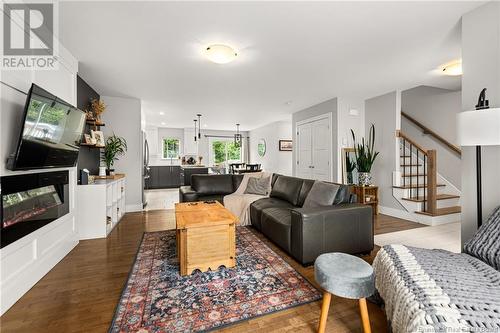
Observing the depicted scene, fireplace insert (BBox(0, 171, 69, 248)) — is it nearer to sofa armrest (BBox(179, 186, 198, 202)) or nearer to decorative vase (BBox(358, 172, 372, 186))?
sofa armrest (BBox(179, 186, 198, 202))

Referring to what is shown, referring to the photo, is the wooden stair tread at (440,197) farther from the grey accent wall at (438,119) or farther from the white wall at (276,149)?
the white wall at (276,149)

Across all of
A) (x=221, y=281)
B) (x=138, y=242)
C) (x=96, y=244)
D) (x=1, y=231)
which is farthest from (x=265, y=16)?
(x=96, y=244)

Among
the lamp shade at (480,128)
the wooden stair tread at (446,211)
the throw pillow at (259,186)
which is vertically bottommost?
the wooden stair tread at (446,211)

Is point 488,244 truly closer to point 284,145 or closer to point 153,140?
point 284,145

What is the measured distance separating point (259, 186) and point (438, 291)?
3.37 meters

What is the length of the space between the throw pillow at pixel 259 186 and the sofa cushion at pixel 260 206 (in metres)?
0.43

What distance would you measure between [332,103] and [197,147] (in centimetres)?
638

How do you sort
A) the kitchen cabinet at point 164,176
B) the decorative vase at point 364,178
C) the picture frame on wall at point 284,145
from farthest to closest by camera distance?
1. the kitchen cabinet at point 164,176
2. the picture frame on wall at point 284,145
3. the decorative vase at point 364,178

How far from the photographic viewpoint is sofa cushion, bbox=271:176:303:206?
3.51 metres

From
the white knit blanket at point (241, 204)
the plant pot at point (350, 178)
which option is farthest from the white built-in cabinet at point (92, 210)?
the plant pot at point (350, 178)

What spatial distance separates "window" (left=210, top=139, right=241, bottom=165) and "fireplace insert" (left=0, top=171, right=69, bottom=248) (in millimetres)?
7776

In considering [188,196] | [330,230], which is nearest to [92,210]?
[188,196]

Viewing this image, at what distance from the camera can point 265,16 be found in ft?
Result: 6.91

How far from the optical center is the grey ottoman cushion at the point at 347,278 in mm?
1318
